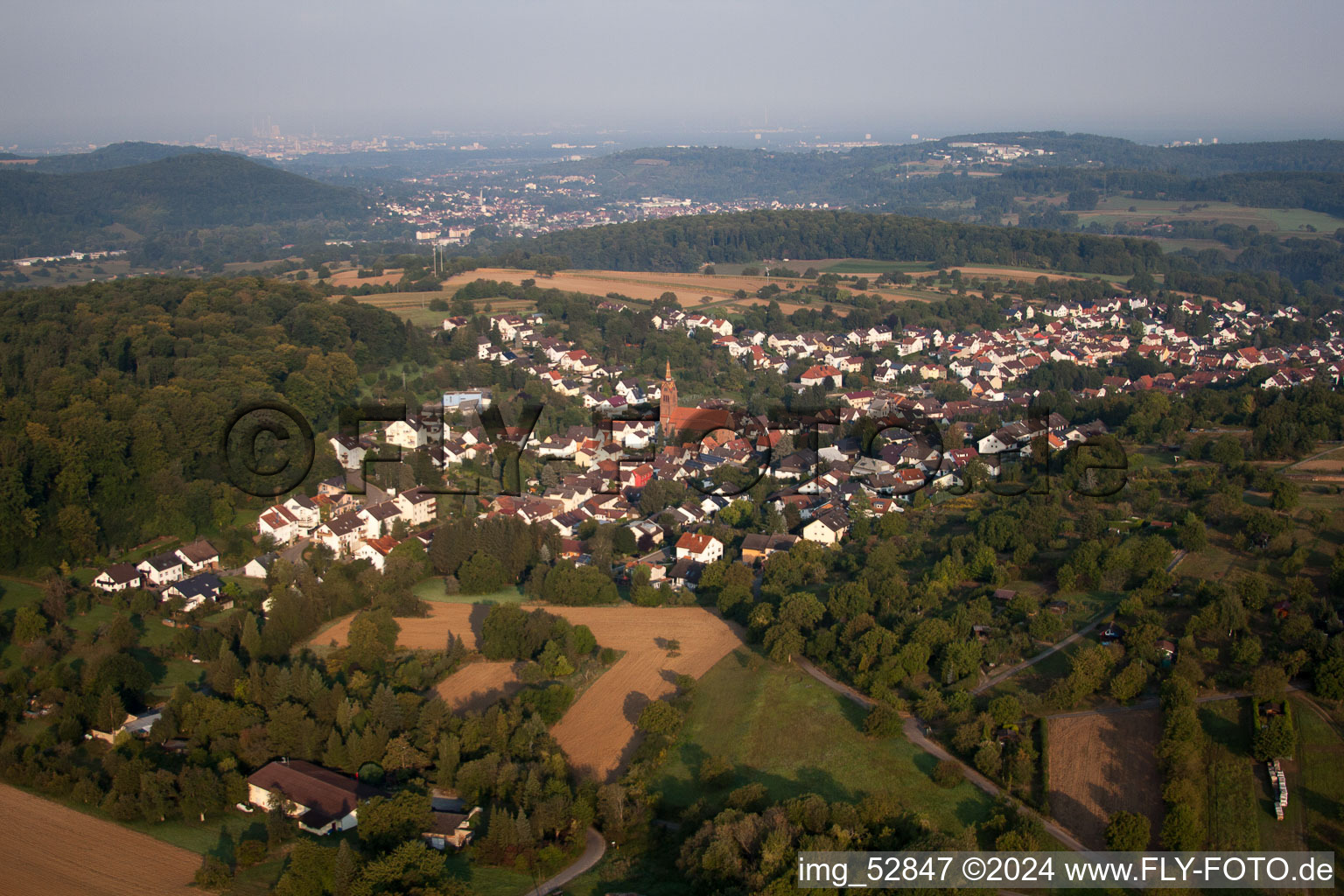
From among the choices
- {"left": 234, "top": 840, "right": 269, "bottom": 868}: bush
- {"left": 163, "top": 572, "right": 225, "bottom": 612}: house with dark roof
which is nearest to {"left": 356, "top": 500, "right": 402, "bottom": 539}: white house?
{"left": 163, "top": 572, "right": 225, "bottom": 612}: house with dark roof

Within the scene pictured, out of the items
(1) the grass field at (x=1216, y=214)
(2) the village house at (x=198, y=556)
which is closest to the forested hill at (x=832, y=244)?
(1) the grass field at (x=1216, y=214)

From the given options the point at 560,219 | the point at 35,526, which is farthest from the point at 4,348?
the point at 560,219

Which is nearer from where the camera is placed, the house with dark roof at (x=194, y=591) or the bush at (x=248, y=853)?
the bush at (x=248, y=853)

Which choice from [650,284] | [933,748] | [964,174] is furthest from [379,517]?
[964,174]

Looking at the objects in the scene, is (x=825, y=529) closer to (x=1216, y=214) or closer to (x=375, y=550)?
(x=375, y=550)

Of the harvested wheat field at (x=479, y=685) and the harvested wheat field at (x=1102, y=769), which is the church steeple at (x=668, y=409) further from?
the harvested wheat field at (x=1102, y=769)

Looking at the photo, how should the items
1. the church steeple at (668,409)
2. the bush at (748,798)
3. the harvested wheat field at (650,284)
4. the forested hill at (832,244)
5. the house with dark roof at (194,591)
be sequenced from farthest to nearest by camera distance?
the forested hill at (832,244) → the harvested wheat field at (650,284) → the church steeple at (668,409) → the house with dark roof at (194,591) → the bush at (748,798)

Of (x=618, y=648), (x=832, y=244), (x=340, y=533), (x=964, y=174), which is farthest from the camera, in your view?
(x=964, y=174)

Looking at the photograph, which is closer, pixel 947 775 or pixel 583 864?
pixel 583 864
